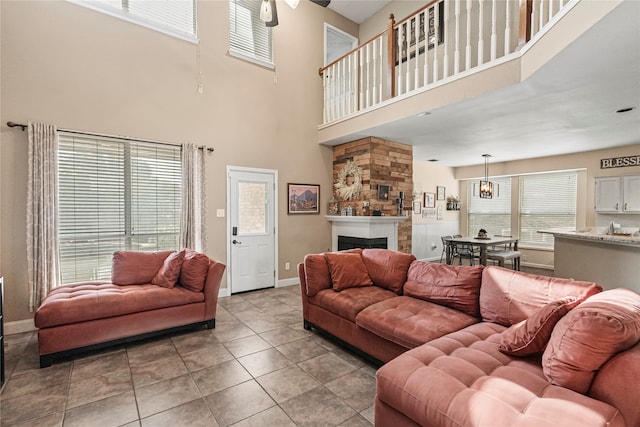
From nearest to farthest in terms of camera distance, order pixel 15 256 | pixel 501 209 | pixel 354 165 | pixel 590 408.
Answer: pixel 590 408 < pixel 15 256 < pixel 354 165 < pixel 501 209

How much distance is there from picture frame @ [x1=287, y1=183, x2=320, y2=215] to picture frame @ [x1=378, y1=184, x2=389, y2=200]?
3.93ft

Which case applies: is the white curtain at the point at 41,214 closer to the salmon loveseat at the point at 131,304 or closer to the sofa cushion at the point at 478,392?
the salmon loveseat at the point at 131,304

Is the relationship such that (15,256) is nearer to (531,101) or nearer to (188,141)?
(188,141)

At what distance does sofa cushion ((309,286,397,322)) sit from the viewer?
109 inches

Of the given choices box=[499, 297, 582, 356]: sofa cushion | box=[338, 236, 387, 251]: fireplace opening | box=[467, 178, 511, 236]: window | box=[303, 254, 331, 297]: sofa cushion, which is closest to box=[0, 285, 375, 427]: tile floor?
box=[303, 254, 331, 297]: sofa cushion

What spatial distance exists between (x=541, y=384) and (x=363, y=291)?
1.77 metres

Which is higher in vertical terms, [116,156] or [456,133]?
[456,133]

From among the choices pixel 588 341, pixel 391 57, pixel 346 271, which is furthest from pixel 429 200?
pixel 588 341

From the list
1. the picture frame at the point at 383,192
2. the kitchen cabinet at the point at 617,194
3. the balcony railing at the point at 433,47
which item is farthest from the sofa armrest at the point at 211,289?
the kitchen cabinet at the point at 617,194

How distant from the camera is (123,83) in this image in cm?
389

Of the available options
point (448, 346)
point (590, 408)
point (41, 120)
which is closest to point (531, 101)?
point (448, 346)

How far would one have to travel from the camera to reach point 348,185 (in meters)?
5.58

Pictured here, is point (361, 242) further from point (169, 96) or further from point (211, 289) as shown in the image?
point (169, 96)

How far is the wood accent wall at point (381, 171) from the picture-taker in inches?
203
